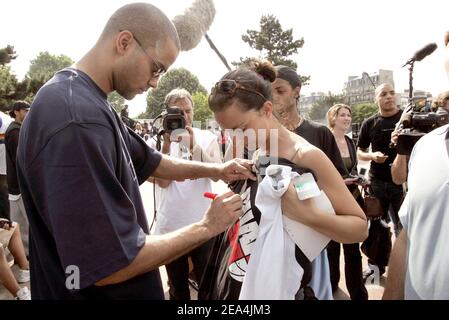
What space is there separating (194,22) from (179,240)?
1.43 metres

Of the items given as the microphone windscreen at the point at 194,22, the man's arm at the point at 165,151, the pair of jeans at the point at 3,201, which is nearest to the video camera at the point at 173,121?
the man's arm at the point at 165,151

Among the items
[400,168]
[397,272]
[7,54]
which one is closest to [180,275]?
[397,272]

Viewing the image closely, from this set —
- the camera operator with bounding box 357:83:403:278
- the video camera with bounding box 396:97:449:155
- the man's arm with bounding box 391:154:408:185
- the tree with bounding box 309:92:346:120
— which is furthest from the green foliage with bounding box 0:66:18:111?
the tree with bounding box 309:92:346:120

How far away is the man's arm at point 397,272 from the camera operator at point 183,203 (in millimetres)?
1587

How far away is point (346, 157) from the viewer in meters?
4.11

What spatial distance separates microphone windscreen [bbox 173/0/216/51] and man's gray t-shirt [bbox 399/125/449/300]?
148 cm

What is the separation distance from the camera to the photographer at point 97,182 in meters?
1.14

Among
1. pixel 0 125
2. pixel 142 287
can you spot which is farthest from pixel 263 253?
pixel 0 125

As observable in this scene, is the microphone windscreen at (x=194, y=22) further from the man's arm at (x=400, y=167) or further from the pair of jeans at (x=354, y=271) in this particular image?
the pair of jeans at (x=354, y=271)

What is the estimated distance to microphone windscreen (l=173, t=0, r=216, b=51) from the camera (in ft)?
7.00

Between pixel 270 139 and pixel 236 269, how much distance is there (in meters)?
0.76

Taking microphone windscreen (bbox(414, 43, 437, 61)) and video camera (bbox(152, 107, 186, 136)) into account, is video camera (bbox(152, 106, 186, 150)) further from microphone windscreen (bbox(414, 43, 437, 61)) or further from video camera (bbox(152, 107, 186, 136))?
microphone windscreen (bbox(414, 43, 437, 61))
